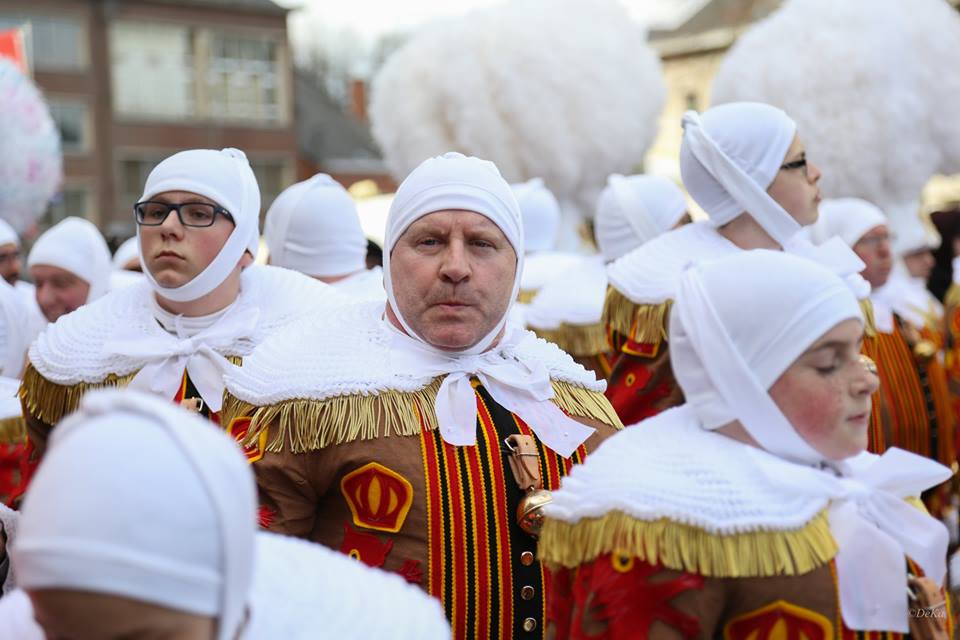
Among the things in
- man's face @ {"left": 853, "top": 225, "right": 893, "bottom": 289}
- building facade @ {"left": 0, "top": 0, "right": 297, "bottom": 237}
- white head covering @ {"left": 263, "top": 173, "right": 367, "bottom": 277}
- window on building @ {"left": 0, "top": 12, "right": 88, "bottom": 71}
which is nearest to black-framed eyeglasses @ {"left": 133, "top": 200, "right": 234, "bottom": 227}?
white head covering @ {"left": 263, "top": 173, "right": 367, "bottom": 277}

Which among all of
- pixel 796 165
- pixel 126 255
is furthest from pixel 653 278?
pixel 126 255

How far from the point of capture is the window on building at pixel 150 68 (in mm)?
36750

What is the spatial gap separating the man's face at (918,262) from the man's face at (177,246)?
5.19m

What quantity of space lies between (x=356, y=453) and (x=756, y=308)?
1.14m

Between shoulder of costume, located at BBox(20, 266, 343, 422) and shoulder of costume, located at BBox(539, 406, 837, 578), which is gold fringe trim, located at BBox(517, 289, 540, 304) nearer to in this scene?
shoulder of costume, located at BBox(20, 266, 343, 422)

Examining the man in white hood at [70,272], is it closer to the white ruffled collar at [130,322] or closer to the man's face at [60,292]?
the man's face at [60,292]

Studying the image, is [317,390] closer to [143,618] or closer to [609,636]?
[609,636]

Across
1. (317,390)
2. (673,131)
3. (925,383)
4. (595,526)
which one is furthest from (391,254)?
(673,131)

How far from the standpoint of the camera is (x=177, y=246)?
4.22 meters

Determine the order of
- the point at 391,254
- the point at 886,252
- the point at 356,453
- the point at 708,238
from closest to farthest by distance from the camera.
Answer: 1. the point at 356,453
2. the point at 391,254
3. the point at 708,238
4. the point at 886,252

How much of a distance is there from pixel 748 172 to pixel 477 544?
195cm

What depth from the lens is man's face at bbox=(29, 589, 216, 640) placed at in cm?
167

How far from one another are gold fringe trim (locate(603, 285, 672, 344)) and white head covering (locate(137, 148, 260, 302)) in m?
A: 1.27

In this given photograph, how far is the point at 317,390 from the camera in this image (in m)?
3.23
